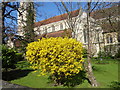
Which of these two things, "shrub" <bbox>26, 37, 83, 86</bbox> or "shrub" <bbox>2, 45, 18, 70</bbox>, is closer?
"shrub" <bbox>26, 37, 83, 86</bbox>

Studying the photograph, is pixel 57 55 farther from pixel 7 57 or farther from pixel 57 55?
pixel 7 57

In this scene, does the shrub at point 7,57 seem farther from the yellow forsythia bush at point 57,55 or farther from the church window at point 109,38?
the church window at point 109,38

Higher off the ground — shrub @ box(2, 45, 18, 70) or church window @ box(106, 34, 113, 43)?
church window @ box(106, 34, 113, 43)

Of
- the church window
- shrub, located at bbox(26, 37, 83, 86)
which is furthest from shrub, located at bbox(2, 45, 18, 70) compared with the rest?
the church window

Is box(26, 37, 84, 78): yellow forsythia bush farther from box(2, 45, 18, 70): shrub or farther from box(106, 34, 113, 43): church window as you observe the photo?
box(106, 34, 113, 43): church window

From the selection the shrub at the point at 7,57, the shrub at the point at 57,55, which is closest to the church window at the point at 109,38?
the shrub at the point at 57,55

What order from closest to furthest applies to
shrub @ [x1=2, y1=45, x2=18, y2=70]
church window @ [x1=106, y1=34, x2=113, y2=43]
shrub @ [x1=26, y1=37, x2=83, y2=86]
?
shrub @ [x1=26, y1=37, x2=83, y2=86] → shrub @ [x1=2, y1=45, x2=18, y2=70] → church window @ [x1=106, y1=34, x2=113, y2=43]

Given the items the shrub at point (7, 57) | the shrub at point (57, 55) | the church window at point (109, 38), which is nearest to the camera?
the shrub at point (57, 55)

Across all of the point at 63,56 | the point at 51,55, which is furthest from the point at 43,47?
the point at 63,56

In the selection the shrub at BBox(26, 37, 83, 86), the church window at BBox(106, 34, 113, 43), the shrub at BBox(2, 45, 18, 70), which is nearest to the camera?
the shrub at BBox(26, 37, 83, 86)

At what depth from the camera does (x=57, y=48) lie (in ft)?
17.1

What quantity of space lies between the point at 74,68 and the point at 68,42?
130 centimetres

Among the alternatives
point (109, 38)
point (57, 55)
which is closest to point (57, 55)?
point (57, 55)

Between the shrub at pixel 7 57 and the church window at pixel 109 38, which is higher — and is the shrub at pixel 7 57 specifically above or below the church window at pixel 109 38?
below
